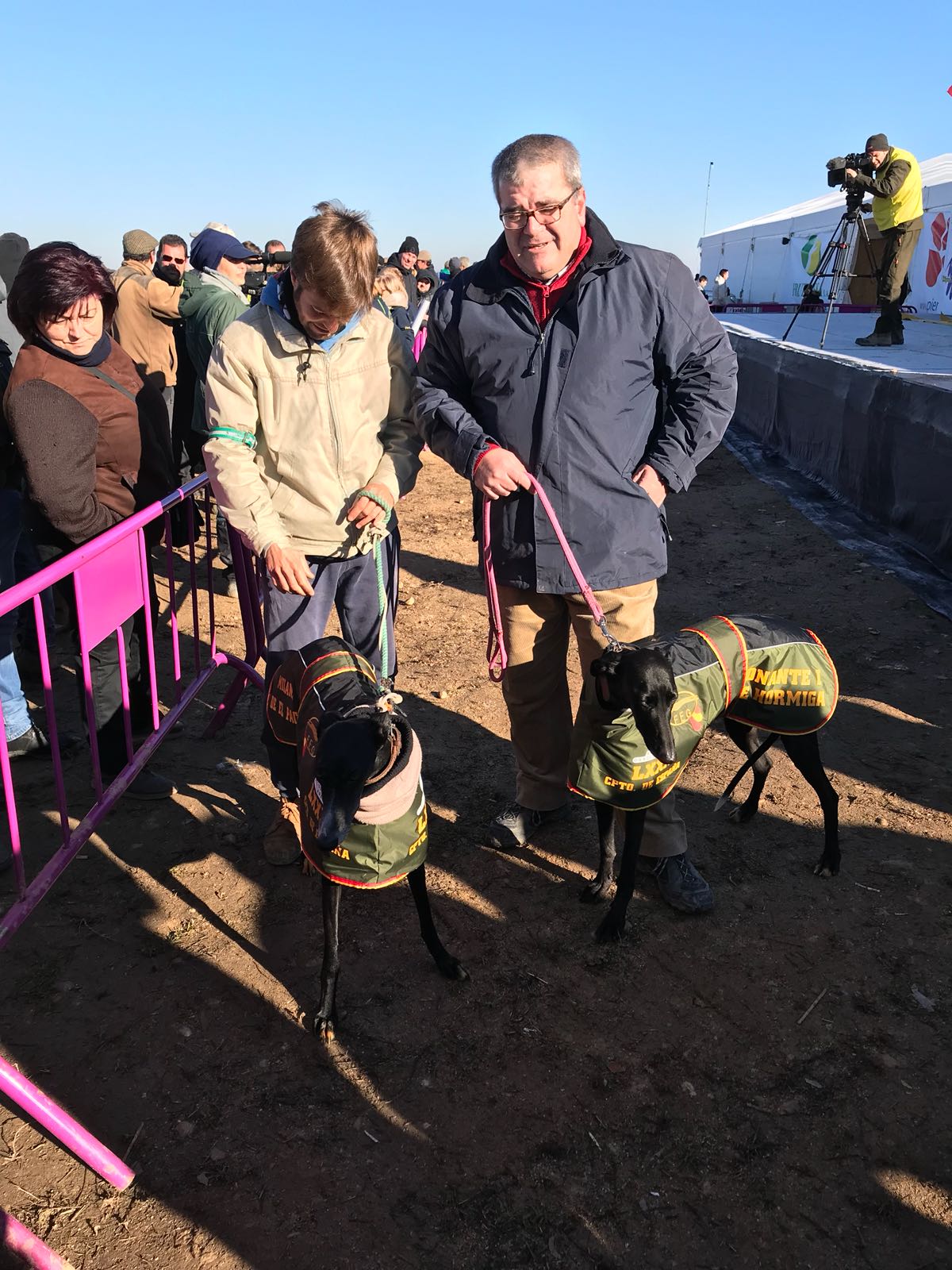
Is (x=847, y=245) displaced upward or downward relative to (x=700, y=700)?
upward

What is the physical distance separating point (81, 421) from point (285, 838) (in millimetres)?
1617

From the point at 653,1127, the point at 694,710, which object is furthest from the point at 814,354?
the point at 653,1127

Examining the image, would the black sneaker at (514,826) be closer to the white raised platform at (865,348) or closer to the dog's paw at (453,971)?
the dog's paw at (453,971)

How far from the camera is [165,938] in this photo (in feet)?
9.38

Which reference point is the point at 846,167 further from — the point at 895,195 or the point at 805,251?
the point at 805,251

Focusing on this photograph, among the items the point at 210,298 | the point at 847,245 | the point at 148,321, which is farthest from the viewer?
the point at 847,245

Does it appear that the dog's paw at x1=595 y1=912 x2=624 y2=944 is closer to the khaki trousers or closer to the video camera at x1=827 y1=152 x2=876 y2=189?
the khaki trousers

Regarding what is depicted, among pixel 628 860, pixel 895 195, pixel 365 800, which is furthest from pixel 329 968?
pixel 895 195

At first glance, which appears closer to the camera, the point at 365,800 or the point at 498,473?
the point at 365,800

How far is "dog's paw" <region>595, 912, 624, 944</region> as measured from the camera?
9.25ft

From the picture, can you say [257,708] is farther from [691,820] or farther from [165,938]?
[691,820]

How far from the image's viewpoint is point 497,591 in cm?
300

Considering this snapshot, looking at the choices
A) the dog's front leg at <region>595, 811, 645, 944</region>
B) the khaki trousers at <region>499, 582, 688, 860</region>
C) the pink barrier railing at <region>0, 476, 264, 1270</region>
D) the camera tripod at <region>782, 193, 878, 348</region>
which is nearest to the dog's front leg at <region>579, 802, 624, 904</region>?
the khaki trousers at <region>499, 582, 688, 860</region>

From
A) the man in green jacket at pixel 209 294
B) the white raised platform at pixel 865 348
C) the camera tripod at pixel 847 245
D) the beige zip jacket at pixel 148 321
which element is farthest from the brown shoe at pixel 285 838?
the camera tripod at pixel 847 245
